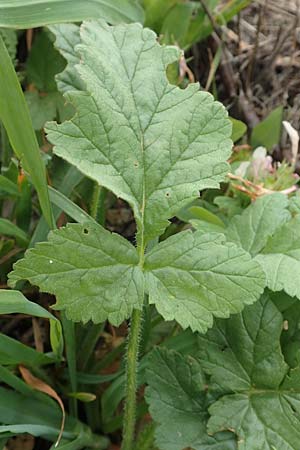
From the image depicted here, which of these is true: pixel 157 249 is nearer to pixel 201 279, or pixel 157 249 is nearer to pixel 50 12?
pixel 201 279

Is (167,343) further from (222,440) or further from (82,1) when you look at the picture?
(82,1)

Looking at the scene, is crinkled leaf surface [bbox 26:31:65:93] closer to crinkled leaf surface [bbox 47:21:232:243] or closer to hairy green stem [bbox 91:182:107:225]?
hairy green stem [bbox 91:182:107:225]

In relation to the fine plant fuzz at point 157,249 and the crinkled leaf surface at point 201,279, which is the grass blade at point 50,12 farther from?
the crinkled leaf surface at point 201,279

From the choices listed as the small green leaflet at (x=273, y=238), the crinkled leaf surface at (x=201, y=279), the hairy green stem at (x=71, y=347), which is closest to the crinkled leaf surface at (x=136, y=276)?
the crinkled leaf surface at (x=201, y=279)

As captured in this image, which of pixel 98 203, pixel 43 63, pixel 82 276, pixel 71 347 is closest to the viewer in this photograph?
pixel 82 276

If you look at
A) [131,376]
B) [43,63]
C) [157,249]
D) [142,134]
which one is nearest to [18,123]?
[142,134]

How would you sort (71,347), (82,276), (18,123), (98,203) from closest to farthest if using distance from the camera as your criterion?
(82,276), (18,123), (71,347), (98,203)
